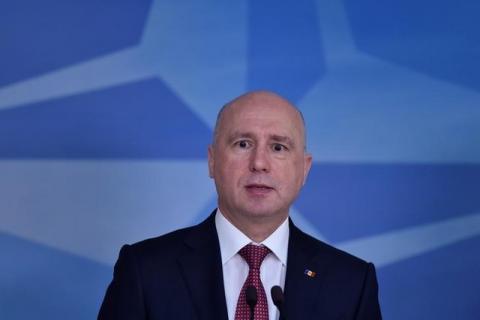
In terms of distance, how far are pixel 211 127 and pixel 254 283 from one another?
1046mm

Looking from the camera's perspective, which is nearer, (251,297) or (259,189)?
(251,297)

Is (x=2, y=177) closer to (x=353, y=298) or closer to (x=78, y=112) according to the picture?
(x=78, y=112)

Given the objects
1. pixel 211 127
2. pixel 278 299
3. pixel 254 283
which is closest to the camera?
pixel 278 299

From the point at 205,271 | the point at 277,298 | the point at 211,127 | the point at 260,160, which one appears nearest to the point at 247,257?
the point at 205,271

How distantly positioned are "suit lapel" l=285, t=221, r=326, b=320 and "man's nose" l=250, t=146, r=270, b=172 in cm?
30

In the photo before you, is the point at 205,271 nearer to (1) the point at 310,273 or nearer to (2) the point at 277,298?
(1) the point at 310,273

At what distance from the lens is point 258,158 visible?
2.21 m

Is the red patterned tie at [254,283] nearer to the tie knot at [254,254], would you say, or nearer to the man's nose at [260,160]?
the tie knot at [254,254]

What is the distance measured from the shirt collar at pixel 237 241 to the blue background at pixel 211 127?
75 cm

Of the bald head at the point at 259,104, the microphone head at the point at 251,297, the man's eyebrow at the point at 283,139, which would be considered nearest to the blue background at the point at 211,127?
the bald head at the point at 259,104

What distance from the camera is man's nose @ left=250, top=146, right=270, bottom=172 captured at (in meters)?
2.19

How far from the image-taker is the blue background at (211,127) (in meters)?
2.97

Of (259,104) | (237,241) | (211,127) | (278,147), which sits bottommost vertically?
(237,241)

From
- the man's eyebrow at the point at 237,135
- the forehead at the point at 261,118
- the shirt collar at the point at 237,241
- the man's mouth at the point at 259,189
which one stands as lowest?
the shirt collar at the point at 237,241
